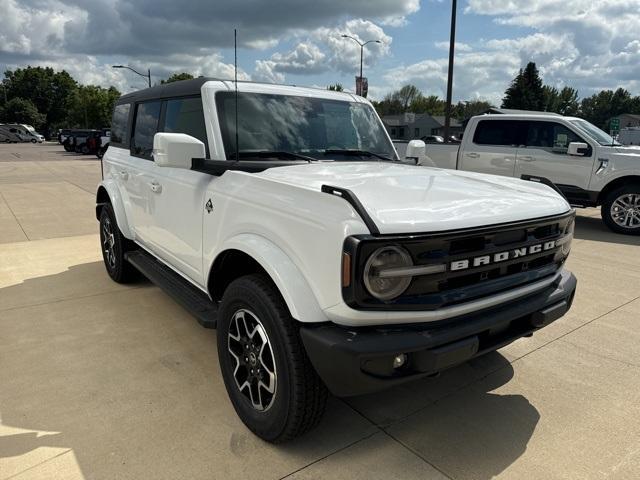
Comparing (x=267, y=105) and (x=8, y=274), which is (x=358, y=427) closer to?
(x=267, y=105)

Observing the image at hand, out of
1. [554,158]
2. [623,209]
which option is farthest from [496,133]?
[623,209]

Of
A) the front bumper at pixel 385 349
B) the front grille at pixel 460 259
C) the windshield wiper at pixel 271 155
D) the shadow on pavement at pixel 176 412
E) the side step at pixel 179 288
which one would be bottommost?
the shadow on pavement at pixel 176 412

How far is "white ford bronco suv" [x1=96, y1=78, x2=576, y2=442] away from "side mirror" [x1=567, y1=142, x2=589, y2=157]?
584 centimetres

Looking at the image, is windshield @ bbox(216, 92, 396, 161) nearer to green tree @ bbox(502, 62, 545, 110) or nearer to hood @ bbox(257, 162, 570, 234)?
hood @ bbox(257, 162, 570, 234)

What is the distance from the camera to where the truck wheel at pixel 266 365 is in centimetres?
224

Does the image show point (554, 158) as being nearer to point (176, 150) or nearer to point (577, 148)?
point (577, 148)

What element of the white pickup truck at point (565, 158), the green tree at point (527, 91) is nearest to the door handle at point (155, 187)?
the white pickup truck at point (565, 158)

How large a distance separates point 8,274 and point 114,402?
11.3ft

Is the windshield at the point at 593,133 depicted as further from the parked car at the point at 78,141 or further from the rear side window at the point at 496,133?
the parked car at the point at 78,141

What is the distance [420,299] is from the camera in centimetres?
212

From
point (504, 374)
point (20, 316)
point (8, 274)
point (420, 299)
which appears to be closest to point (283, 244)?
point (420, 299)

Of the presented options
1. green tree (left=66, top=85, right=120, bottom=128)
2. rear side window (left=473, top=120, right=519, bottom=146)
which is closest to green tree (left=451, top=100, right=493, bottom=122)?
green tree (left=66, top=85, right=120, bottom=128)

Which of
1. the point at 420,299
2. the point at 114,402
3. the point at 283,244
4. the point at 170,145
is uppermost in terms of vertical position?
the point at 170,145

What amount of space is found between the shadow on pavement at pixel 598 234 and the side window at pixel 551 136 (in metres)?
1.49
